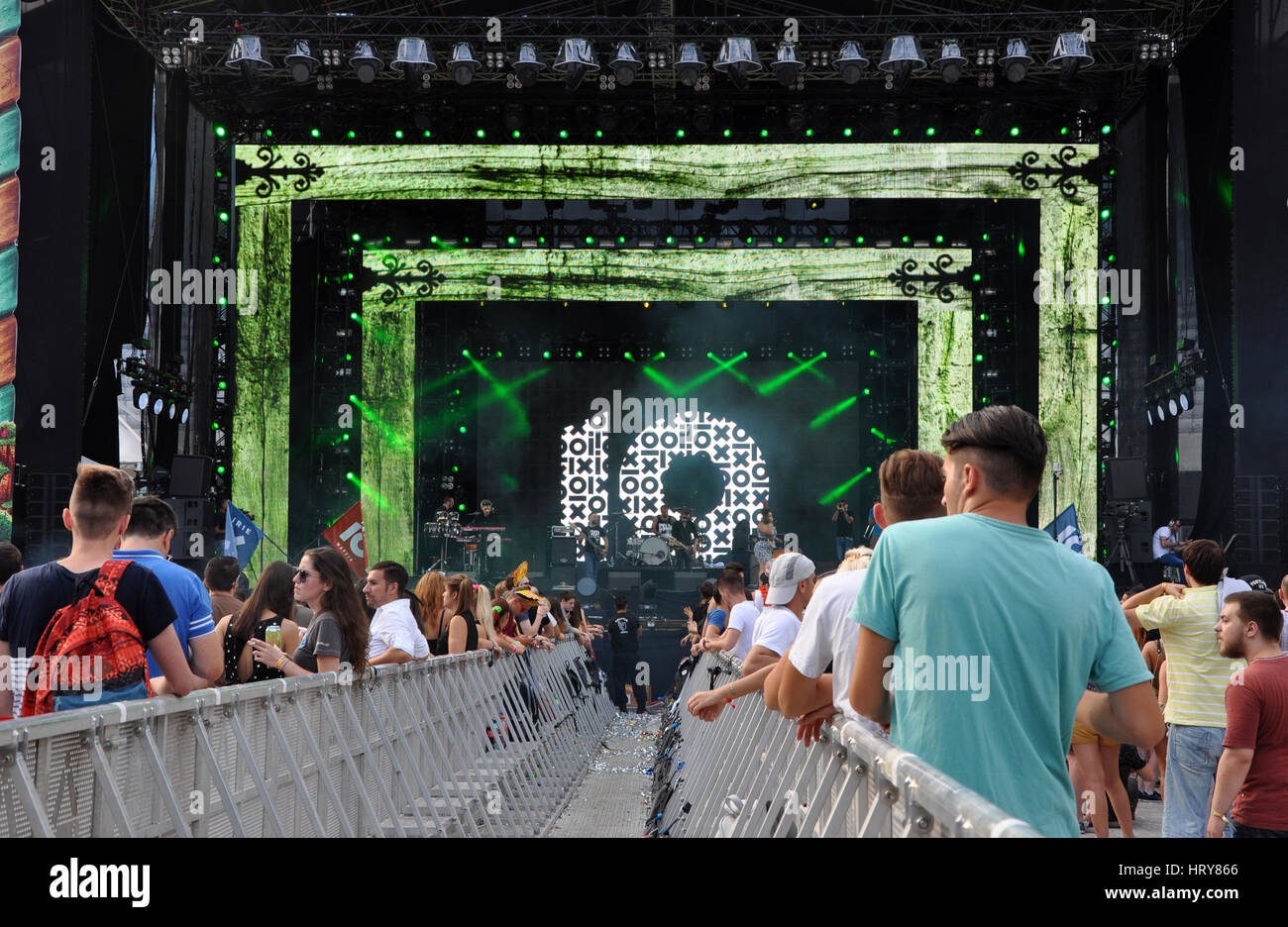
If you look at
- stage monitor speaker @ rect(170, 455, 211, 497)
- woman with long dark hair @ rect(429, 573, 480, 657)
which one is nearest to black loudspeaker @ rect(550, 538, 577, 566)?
stage monitor speaker @ rect(170, 455, 211, 497)

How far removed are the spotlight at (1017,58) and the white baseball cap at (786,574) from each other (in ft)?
43.6

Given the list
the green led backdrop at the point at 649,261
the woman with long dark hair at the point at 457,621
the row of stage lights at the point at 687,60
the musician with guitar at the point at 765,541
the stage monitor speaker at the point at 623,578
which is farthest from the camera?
the stage monitor speaker at the point at 623,578

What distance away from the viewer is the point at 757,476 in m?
22.8

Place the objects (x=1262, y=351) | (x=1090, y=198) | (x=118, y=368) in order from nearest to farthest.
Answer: (x=1262, y=351), (x=118, y=368), (x=1090, y=198)

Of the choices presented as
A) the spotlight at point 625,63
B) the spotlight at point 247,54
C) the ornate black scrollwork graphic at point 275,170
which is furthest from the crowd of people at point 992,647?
the ornate black scrollwork graphic at point 275,170

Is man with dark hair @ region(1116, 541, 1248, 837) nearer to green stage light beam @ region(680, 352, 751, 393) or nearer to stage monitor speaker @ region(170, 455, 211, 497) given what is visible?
stage monitor speaker @ region(170, 455, 211, 497)

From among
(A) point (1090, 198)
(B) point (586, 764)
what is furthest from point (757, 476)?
(B) point (586, 764)

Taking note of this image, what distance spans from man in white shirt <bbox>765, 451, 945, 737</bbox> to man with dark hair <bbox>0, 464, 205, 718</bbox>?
1804 millimetres

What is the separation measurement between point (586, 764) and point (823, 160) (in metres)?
10.6

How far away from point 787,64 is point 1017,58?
2.92 metres

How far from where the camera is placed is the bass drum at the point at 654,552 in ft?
65.9

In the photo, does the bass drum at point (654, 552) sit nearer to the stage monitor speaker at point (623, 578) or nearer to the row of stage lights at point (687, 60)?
the stage monitor speaker at point (623, 578)

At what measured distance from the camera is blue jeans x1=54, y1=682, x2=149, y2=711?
3.62 metres
